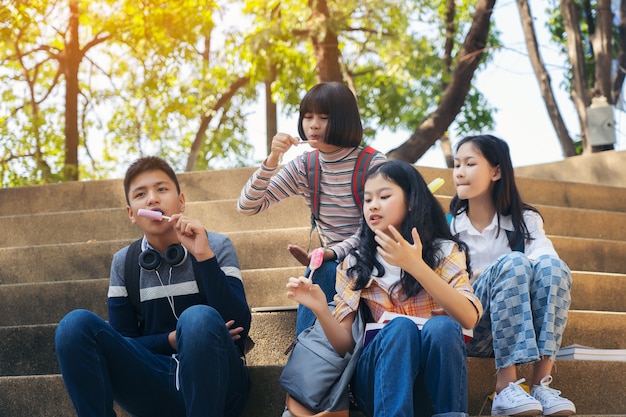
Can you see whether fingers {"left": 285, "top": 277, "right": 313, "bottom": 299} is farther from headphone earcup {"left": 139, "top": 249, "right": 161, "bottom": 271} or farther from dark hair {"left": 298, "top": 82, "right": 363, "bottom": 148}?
dark hair {"left": 298, "top": 82, "right": 363, "bottom": 148}

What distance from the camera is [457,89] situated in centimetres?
805

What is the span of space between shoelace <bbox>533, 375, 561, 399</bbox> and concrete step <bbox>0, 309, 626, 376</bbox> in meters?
1.12

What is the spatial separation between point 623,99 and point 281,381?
8124mm

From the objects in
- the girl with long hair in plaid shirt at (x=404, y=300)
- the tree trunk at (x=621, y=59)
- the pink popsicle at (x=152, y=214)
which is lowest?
the girl with long hair in plaid shirt at (x=404, y=300)

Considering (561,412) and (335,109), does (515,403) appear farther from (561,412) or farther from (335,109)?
(335,109)

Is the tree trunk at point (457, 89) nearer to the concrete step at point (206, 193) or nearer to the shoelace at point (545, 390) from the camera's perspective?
the concrete step at point (206, 193)

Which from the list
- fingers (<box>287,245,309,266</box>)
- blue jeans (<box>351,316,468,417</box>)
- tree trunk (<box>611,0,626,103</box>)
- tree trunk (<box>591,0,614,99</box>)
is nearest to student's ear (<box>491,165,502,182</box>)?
fingers (<box>287,245,309,266</box>)

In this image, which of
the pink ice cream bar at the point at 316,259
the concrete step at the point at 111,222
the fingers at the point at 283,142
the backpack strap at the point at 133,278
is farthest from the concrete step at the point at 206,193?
the pink ice cream bar at the point at 316,259

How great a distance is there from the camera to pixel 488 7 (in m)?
7.78

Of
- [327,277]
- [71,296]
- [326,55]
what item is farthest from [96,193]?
[327,277]

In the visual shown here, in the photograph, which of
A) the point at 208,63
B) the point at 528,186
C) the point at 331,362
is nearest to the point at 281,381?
the point at 331,362

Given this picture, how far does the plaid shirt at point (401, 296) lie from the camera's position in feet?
9.72

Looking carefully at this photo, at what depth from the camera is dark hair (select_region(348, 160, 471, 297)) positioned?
10.0 ft

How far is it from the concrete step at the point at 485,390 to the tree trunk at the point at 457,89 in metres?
4.70
